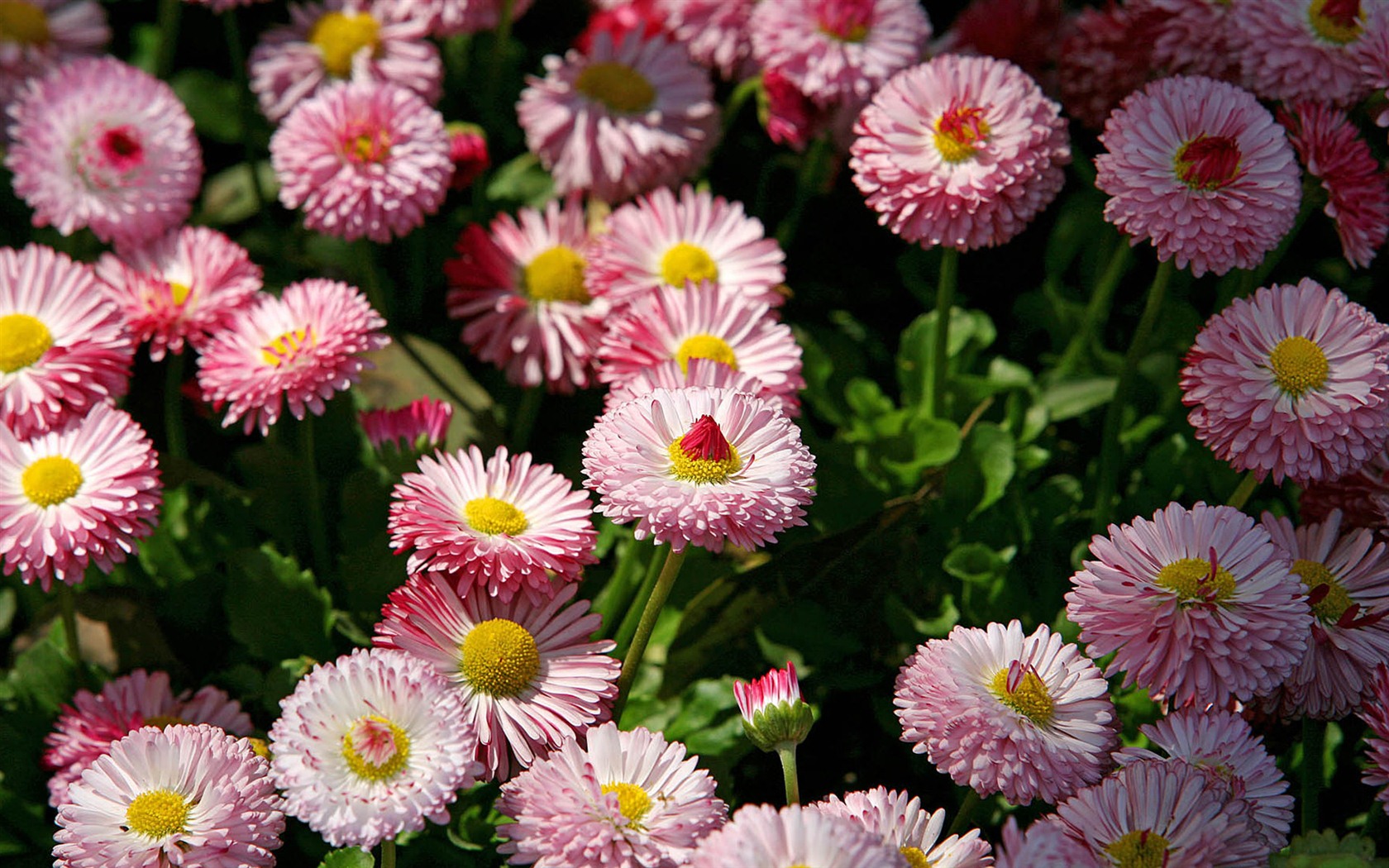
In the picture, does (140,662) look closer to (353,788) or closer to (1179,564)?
(353,788)

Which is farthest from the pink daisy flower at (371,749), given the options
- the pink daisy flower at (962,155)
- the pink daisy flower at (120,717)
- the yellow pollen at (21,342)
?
the pink daisy flower at (962,155)

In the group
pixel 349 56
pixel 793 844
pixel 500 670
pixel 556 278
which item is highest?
pixel 349 56

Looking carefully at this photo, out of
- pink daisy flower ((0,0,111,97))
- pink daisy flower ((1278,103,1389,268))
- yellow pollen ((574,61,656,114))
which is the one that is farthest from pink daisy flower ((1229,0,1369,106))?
pink daisy flower ((0,0,111,97))

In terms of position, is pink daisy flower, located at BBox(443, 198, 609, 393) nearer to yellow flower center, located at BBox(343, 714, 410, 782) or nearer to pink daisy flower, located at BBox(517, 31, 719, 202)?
pink daisy flower, located at BBox(517, 31, 719, 202)

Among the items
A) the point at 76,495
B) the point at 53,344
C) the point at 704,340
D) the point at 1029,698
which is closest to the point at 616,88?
the point at 704,340

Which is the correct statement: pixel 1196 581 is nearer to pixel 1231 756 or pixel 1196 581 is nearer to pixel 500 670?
pixel 1231 756
